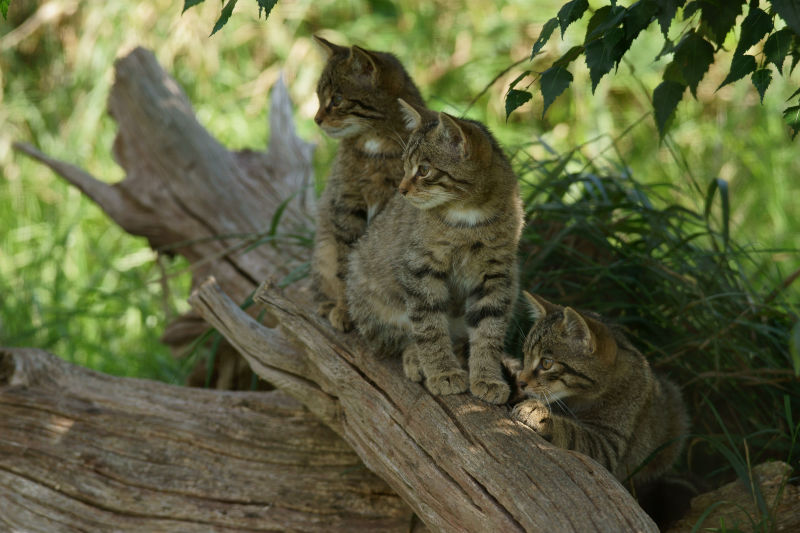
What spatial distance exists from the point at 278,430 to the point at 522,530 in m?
1.38

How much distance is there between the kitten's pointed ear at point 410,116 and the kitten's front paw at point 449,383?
88cm

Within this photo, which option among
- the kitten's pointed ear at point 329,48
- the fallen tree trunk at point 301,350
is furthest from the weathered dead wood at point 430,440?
the kitten's pointed ear at point 329,48

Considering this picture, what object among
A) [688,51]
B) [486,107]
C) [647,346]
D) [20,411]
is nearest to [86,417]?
[20,411]

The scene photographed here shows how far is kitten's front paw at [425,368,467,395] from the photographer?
2914 mm

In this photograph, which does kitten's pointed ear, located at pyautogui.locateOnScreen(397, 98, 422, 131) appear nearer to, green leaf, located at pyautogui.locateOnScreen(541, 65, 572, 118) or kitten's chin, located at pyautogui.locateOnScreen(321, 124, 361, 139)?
kitten's chin, located at pyautogui.locateOnScreen(321, 124, 361, 139)

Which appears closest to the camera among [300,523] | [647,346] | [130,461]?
[300,523]

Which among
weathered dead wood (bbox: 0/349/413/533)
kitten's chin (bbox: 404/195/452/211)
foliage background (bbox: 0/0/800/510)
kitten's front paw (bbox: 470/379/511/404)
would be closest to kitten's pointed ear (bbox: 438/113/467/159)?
kitten's chin (bbox: 404/195/452/211)

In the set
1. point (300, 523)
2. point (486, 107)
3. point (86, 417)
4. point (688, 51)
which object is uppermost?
point (688, 51)

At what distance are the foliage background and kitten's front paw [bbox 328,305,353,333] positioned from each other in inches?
105

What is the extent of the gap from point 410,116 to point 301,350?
1.00 metres

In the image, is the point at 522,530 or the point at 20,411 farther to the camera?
the point at 20,411

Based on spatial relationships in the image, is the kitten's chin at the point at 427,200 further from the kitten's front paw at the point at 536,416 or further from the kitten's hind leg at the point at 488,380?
the kitten's front paw at the point at 536,416

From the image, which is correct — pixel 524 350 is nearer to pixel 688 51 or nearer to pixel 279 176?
pixel 688 51

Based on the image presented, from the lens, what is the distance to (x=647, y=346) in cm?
367
